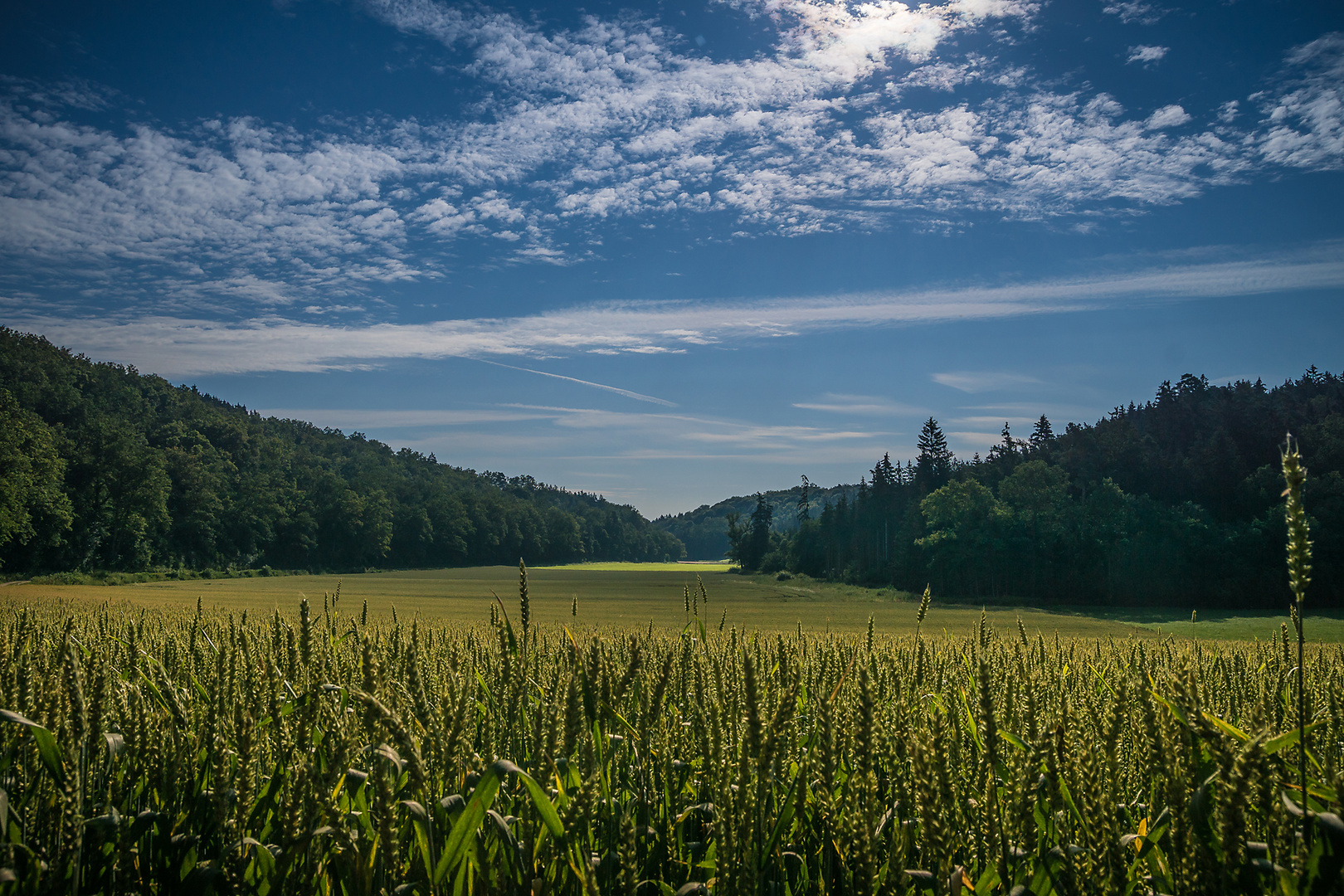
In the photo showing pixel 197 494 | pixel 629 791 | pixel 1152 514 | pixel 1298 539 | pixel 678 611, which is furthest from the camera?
pixel 197 494

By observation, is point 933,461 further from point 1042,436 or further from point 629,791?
point 629,791

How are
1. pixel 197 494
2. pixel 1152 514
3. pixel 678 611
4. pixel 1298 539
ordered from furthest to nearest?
pixel 197 494, pixel 1152 514, pixel 678 611, pixel 1298 539

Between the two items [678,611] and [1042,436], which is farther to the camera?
[1042,436]

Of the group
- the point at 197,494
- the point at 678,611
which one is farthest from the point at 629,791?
the point at 197,494

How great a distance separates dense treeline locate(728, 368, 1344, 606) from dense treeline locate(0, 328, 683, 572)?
84.2 meters

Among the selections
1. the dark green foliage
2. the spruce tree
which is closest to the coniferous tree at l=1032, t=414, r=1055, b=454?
the spruce tree

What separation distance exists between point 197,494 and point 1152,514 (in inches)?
4476

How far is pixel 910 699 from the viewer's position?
3980 mm

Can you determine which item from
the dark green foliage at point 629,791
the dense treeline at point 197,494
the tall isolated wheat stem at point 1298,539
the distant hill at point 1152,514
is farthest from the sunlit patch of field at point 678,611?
the dense treeline at point 197,494

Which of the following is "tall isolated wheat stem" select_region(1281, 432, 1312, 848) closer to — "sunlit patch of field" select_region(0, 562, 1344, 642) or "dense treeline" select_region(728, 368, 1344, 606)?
"sunlit patch of field" select_region(0, 562, 1344, 642)

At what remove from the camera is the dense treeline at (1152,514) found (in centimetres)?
6016

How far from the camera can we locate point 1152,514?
63.6m

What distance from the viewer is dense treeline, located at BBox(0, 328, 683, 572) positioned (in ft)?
208

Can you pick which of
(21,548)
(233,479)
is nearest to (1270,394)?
(21,548)
